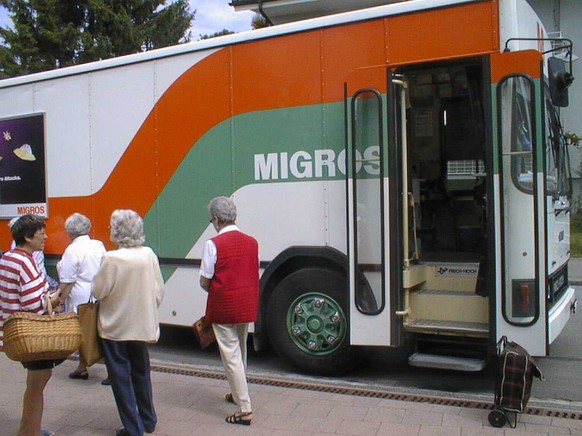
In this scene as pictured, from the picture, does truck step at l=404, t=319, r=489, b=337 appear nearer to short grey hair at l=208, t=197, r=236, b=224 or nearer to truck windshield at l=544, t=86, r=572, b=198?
truck windshield at l=544, t=86, r=572, b=198

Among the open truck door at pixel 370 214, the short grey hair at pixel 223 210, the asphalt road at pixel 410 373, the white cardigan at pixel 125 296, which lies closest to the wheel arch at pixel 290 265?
the open truck door at pixel 370 214

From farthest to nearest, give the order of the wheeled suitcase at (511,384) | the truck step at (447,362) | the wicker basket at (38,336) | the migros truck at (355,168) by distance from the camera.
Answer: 1. the truck step at (447,362)
2. the migros truck at (355,168)
3. the wheeled suitcase at (511,384)
4. the wicker basket at (38,336)

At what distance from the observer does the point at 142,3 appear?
80.0 feet

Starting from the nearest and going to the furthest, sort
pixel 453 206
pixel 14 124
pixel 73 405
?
pixel 73 405
pixel 453 206
pixel 14 124

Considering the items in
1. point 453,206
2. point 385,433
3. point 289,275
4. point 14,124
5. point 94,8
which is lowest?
point 385,433

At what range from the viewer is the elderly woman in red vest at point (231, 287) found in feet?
16.5

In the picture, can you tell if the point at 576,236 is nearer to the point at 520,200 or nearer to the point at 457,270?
the point at 457,270

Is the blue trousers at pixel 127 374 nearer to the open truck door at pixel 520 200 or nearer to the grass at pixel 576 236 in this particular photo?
the open truck door at pixel 520 200

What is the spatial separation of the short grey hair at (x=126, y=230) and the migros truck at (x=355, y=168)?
2062mm

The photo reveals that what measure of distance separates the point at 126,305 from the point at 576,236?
17.1m

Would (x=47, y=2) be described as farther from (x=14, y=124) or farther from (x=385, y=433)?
(x=385, y=433)

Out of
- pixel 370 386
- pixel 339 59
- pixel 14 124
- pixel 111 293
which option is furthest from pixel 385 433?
pixel 14 124

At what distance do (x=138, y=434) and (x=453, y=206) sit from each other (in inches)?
176

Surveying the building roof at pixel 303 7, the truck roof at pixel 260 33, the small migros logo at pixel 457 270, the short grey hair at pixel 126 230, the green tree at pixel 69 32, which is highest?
the green tree at pixel 69 32
